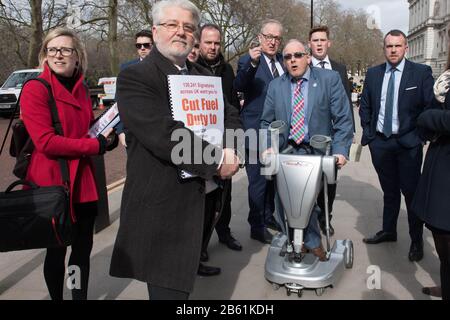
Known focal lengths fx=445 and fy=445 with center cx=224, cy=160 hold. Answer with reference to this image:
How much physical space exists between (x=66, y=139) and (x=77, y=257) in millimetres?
859

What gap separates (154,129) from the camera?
1920mm

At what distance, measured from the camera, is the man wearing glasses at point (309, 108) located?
3.49m

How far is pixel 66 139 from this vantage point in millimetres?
2561

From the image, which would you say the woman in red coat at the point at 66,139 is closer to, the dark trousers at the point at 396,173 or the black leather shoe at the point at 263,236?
the black leather shoe at the point at 263,236

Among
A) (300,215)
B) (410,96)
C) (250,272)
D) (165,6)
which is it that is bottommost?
(250,272)

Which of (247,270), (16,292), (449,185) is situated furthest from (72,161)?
(449,185)

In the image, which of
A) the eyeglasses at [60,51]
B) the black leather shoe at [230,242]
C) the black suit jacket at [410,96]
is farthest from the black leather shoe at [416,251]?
the eyeglasses at [60,51]

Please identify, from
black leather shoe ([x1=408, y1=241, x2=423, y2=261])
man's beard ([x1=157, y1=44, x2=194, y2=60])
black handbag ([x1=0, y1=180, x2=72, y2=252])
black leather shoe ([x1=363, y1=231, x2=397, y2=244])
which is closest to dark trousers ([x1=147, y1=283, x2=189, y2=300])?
black handbag ([x1=0, y1=180, x2=72, y2=252])

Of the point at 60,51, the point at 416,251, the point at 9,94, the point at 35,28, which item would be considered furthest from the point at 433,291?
the point at 35,28

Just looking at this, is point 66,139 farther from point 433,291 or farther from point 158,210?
point 433,291

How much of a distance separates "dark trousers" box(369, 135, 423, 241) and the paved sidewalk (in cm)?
28

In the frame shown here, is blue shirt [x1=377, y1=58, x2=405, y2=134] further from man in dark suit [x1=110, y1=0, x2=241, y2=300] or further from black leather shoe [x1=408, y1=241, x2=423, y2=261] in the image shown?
man in dark suit [x1=110, y1=0, x2=241, y2=300]

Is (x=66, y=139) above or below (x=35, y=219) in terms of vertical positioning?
above

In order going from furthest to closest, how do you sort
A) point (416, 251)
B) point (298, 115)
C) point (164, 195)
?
1. point (416, 251)
2. point (298, 115)
3. point (164, 195)
